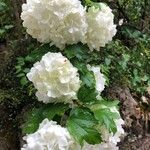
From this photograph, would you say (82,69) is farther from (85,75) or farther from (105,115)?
(105,115)

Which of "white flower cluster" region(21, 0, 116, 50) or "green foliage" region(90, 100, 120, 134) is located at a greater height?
"white flower cluster" region(21, 0, 116, 50)

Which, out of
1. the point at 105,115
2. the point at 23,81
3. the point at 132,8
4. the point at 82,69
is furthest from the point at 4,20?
the point at 105,115

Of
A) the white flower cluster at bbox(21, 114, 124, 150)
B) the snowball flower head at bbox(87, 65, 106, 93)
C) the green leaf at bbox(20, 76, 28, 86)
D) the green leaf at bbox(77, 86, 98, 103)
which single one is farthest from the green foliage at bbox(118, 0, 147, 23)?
the white flower cluster at bbox(21, 114, 124, 150)

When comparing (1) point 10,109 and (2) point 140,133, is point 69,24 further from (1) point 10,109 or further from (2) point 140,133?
(2) point 140,133

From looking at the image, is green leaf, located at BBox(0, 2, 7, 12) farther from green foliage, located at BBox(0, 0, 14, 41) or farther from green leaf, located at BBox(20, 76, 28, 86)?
green leaf, located at BBox(20, 76, 28, 86)

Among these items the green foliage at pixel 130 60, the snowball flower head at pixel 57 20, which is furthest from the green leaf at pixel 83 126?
the green foliage at pixel 130 60
